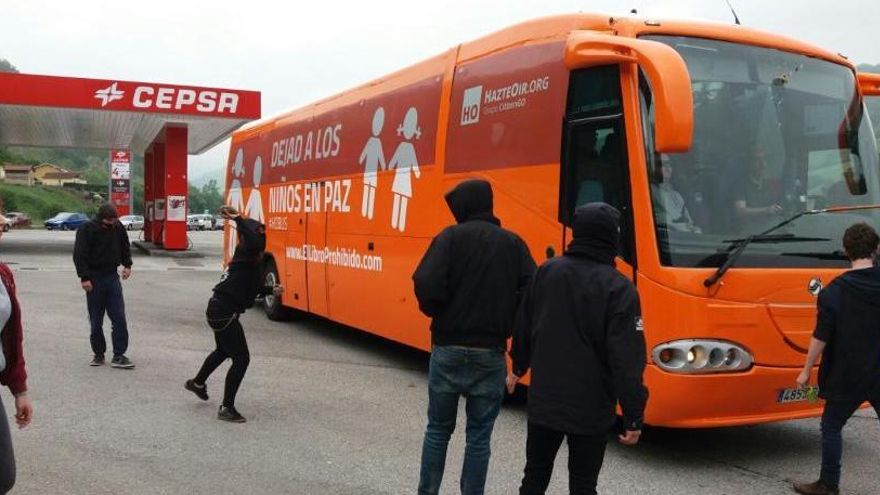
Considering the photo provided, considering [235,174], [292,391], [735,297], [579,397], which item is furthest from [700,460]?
[235,174]

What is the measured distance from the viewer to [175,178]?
88.4 feet

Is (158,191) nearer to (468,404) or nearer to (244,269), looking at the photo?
(244,269)

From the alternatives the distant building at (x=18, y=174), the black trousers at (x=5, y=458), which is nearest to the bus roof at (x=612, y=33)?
the black trousers at (x=5, y=458)

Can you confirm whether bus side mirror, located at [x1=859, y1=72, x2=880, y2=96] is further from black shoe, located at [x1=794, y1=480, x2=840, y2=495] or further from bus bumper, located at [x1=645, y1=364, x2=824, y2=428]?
black shoe, located at [x1=794, y1=480, x2=840, y2=495]

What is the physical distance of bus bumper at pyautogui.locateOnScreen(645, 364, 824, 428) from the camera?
4.89 metres

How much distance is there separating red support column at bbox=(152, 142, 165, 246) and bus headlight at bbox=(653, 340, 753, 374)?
1046 inches

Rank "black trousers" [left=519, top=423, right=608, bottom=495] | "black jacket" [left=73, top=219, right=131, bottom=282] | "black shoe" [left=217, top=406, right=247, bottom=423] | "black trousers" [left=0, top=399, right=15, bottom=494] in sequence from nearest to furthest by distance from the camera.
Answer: "black trousers" [left=0, top=399, right=15, bottom=494]
"black trousers" [left=519, top=423, right=608, bottom=495]
"black shoe" [left=217, top=406, right=247, bottom=423]
"black jacket" [left=73, top=219, right=131, bottom=282]

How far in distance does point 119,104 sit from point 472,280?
2226cm

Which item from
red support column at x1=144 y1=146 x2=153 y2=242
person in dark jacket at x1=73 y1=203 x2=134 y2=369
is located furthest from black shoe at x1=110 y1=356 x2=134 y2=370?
red support column at x1=144 y1=146 x2=153 y2=242

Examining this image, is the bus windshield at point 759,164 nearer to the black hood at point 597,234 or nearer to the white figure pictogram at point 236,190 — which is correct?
the black hood at point 597,234

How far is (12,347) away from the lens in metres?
2.97

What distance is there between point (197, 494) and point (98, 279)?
13.8 ft

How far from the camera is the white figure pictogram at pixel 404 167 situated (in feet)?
25.6

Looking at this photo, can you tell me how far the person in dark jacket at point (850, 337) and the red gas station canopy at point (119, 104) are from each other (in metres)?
21.8
